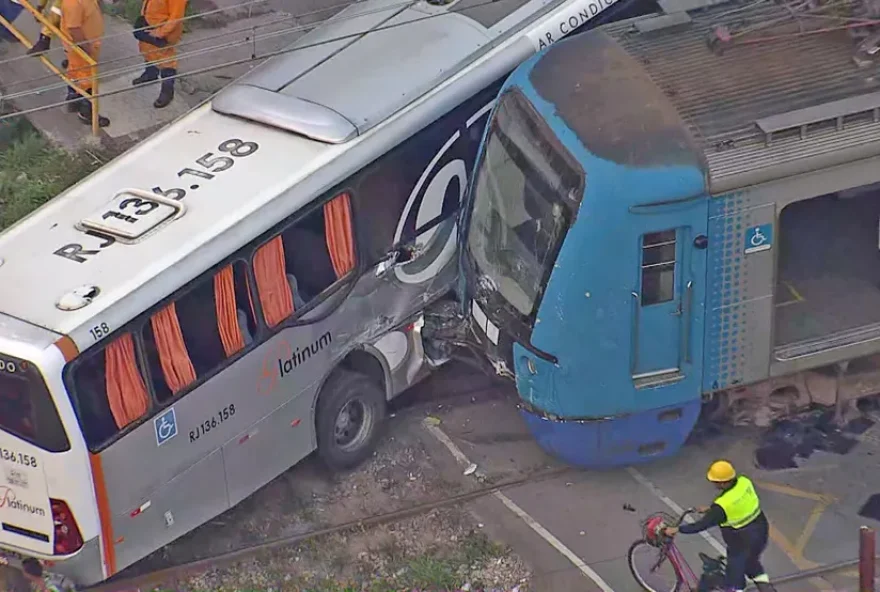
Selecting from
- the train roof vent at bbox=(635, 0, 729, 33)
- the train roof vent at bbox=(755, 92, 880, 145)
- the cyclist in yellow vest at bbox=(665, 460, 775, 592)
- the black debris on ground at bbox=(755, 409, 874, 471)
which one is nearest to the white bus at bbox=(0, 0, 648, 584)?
the train roof vent at bbox=(635, 0, 729, 33)

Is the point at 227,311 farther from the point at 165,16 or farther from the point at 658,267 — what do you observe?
the point at 165,16

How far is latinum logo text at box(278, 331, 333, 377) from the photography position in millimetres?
10094

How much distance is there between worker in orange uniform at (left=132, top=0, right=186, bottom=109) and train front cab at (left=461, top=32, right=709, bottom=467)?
15.4 feet

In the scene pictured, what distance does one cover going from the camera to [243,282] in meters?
9.69

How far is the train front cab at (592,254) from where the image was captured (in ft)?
31.1

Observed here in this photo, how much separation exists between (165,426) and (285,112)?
2.52m

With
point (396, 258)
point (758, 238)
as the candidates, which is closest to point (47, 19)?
point (396, 258)

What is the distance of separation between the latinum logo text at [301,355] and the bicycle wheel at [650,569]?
8.61 ft

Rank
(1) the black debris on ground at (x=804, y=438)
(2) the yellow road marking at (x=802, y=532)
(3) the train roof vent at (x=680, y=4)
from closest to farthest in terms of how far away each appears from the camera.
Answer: (2) the yellow road marking at (x=802, y=532) → (1) the black debris on ground at (x=804, y=438) → (3) the train roof vent at (x=680, y=4)

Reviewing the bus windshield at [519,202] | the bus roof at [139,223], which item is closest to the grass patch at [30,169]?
the bus roof at [139,223]

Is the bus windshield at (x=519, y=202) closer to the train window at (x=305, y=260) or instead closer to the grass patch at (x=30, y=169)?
the train window at (x=305, y=260)

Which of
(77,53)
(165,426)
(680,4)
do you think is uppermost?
(680,4)

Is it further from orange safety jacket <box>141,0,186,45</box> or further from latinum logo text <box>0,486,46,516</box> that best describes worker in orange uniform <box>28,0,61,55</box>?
latinum logo text <box>0,486,46,516</box>

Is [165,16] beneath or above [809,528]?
above
